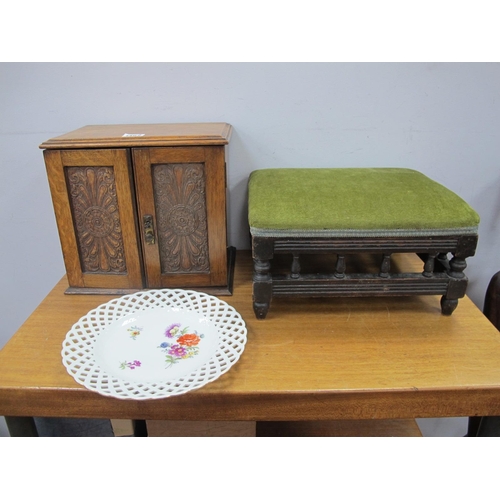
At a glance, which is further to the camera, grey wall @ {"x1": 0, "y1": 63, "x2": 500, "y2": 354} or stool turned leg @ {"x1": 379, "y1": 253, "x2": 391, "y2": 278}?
grey wall @ {"x1": 0, "y1": 63, "x2": 500, "y2": 354}

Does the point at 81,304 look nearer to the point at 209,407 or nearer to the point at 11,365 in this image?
the point at 11,365

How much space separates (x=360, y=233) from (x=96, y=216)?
513 mm

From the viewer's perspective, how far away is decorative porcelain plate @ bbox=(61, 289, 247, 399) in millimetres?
652

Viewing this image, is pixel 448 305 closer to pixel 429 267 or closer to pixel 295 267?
pixel 429 267

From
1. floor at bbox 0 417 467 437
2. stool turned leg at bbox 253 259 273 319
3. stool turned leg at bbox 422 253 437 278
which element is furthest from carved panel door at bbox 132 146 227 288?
floor at bbox 0 417 467 437

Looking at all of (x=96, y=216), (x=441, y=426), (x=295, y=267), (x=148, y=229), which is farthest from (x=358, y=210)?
(x=441, y=426)

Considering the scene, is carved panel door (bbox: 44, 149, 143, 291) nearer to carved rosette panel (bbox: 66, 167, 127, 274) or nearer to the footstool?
carved rosette panel (bbox: 66, 167, 127, 274)

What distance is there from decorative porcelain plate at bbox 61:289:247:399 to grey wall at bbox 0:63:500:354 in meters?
0.34

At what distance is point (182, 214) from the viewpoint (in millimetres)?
842

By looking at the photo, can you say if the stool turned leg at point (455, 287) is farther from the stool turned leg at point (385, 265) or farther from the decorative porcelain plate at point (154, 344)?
the decorative porcelain plate at point (154, 344)

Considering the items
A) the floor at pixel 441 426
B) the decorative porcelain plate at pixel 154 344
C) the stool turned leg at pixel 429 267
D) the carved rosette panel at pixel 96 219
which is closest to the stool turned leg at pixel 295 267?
the decorative porcelain plate at pixel 154 344

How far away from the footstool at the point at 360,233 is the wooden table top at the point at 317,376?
71 mm

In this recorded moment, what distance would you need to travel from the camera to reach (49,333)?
2.61ft

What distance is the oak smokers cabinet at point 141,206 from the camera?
795 mm
